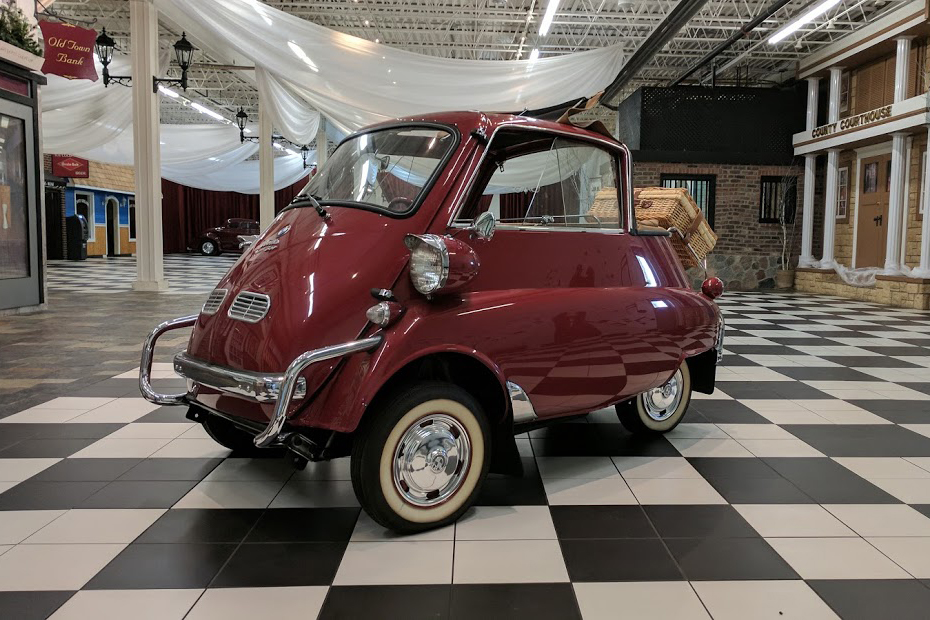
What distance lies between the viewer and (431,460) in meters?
2.27

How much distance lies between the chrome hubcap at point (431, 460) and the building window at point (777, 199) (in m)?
14.4

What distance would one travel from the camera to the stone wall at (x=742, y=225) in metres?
14.8

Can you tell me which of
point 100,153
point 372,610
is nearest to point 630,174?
point 372,610

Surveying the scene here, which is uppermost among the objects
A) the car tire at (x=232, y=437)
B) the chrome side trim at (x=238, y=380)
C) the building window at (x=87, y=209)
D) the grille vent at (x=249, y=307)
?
the building window at (x=87, y=209)

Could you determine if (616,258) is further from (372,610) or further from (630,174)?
(372,610)

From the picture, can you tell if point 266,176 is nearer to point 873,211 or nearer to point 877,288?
point 877,288

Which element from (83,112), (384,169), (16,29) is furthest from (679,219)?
(83,112)

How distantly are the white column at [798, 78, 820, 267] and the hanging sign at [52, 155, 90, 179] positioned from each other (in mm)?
18408

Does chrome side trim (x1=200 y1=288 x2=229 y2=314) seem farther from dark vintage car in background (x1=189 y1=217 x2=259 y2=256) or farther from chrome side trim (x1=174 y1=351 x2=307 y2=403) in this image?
dark vintage car in background (x1=189 y1=217 x2=259 y2=256)

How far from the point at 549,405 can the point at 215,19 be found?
427 cm

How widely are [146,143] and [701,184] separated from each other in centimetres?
1090

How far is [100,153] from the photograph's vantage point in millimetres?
11812

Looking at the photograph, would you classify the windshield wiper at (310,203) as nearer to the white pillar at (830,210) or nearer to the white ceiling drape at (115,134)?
the white ceiling drape at (115,134)

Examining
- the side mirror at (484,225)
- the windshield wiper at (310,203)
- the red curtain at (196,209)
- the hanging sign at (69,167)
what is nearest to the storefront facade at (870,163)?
the side mirror at (484,225)
